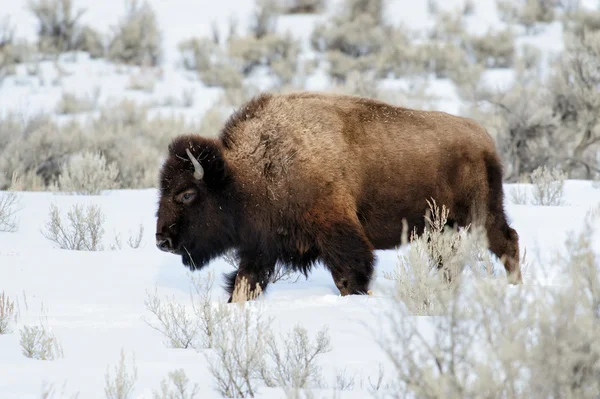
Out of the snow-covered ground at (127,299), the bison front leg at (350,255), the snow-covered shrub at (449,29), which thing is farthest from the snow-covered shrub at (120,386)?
the snow-covered shrub at (449,29)

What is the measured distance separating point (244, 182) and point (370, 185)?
984 millimetres

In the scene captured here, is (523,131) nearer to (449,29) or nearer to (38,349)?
(449,29)

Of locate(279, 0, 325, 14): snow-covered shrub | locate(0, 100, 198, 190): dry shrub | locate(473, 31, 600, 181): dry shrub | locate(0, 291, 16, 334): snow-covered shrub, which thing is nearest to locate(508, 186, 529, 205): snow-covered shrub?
locate(473, 31, 600, 181): dry shrub

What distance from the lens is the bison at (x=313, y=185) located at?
19.5 feet

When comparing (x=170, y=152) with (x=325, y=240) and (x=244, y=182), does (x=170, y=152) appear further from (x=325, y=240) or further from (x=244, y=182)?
(x=325, y=240)

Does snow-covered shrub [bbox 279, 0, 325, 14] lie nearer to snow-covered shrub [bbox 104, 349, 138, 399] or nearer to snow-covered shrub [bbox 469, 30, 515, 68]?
snow-covered shrub [bbox 469, 30, 515, 68]

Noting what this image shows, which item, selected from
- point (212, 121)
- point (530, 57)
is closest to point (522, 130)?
point (212, 121)

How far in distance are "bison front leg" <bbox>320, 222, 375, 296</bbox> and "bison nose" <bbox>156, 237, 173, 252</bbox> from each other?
3.86 ft

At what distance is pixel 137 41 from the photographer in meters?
20.8

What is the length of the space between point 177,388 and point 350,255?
2.52m

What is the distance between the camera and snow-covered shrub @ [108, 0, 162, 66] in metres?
20.5

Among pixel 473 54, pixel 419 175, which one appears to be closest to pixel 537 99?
Result: pixel 473 54

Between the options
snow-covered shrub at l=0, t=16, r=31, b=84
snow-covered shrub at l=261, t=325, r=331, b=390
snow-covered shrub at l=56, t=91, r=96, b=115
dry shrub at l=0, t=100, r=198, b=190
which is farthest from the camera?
snow-covered shrub at l=0, t=16, r=31, b=84

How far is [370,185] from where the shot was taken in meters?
6.21
